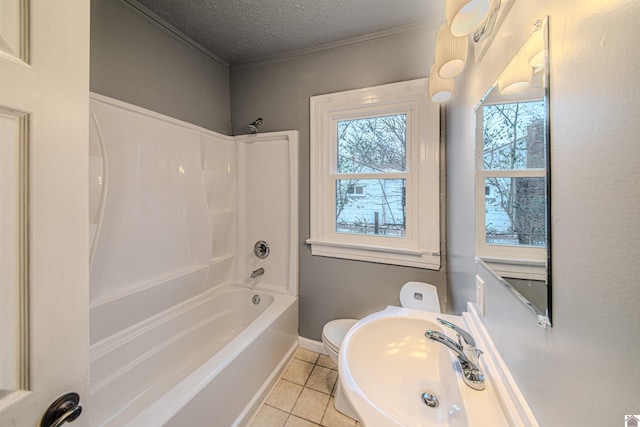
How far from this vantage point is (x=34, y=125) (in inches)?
18.1

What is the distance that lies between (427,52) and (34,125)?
2.06 metres

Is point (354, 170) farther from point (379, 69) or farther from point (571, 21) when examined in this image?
point (571, 21)

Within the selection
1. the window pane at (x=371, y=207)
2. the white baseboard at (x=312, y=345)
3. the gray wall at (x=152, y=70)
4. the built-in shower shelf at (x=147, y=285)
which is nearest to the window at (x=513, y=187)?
the window pane at (x=371, y=207)

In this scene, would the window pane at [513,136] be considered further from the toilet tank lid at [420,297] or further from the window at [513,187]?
the toilet tank lid at [420,297]

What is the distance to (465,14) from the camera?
2.54 feet

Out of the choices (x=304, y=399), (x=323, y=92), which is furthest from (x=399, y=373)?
(x=323, y=92)

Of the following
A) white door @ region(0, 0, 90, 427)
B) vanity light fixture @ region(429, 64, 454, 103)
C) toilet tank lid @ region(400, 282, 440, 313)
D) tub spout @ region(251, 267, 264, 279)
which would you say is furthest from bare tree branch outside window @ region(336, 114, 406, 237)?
white door @ region(0, 0, 90, 427)

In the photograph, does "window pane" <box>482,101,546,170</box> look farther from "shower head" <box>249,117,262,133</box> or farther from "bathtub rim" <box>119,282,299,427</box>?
"shower head" <box>249,117,262,133</box>

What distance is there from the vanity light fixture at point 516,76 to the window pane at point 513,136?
0.14 ft

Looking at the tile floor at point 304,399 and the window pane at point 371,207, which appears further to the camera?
the window pane at point 371,207

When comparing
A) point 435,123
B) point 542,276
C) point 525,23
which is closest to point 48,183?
point 542,276

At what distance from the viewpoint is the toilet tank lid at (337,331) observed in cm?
153

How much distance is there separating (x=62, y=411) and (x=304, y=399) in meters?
1.37

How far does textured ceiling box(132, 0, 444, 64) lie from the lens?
5.05 ft
